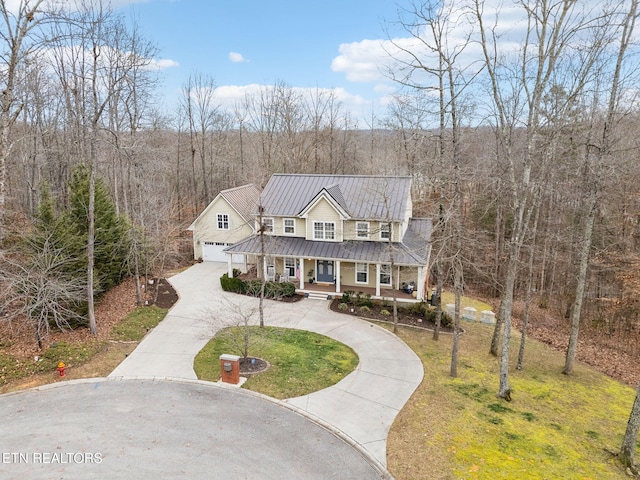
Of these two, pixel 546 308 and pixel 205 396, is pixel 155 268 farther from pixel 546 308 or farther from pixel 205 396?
pixel 546 308

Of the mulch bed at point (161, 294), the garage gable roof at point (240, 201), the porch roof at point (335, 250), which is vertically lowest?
the mulch bed at point (161, 294)

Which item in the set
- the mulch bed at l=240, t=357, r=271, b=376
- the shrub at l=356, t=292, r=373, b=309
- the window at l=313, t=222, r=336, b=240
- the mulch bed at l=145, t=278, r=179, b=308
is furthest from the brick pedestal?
the window at l=313, t=222, r=336, b=240

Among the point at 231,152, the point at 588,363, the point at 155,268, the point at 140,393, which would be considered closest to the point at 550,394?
the point at 588,363

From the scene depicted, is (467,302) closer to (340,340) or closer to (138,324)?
(340,340)

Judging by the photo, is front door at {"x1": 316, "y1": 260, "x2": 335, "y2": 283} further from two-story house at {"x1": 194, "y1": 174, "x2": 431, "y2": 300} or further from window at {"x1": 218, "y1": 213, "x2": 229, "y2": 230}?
window at {"x1": 218, "y1": 213, "x2": 229, "y2": 230}

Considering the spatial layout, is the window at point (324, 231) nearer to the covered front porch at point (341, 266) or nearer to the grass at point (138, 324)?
the covered front porch at point (341, 266)

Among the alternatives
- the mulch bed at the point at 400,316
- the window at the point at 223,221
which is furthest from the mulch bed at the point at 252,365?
the window at the point at 223,221
